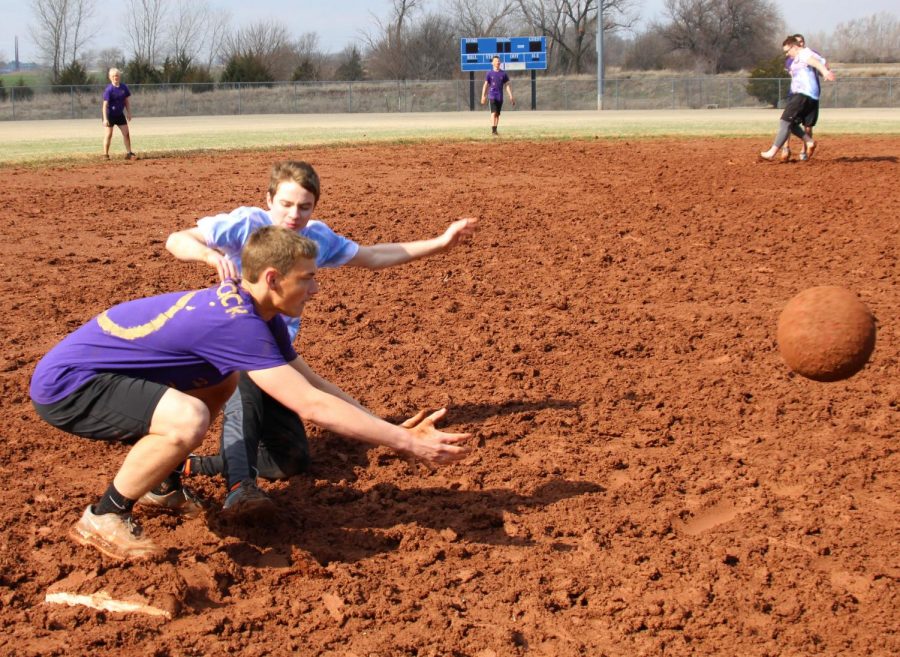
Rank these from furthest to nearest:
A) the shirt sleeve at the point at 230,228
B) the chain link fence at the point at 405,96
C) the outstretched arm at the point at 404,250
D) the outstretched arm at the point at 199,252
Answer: the chain link fence at the point at 405,96 → the outstretched arm at the point at 404,250 → the shirt sleeve at the point at 230,228 → the outstretched arm at the point at 199,252


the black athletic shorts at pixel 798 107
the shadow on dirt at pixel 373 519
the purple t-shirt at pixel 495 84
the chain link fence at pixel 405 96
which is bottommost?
the shadow on dirt at pixel 373 519

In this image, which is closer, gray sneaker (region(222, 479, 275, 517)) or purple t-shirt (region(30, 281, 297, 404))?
purple t-shirt (region(30, 281, 297, 404))

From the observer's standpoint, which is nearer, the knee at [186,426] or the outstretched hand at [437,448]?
the outstretched hand at [437,448]

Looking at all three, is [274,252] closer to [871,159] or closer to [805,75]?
[805,75]

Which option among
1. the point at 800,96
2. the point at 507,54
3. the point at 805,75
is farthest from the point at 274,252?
the point at 507,54

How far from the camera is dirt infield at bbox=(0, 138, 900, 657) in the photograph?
3.62 meters

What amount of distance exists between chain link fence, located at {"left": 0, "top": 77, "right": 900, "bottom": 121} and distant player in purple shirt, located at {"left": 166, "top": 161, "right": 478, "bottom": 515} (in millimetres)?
47772

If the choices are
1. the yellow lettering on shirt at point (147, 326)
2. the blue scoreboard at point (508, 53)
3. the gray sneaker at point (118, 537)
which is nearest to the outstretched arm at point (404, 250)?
the yellow lettering on shirt at point (147, 326)

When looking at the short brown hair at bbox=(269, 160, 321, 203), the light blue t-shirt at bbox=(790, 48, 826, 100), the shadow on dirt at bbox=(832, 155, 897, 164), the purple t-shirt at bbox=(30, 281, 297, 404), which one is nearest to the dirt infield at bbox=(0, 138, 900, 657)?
the purple t-shirt at bbox=(30, 281, 297, 404)

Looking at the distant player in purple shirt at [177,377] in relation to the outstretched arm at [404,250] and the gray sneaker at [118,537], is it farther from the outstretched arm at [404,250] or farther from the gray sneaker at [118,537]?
the outstretched arm at [404,250]

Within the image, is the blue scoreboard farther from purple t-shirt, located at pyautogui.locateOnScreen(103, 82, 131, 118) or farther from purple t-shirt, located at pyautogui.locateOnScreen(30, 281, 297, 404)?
purple t-shirt, located at pyautogui.locateOnScreen(30, 281, 297, 404)

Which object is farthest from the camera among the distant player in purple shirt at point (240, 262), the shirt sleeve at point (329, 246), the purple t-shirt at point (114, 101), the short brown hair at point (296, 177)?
the purple t-shirt at point (114, 101)

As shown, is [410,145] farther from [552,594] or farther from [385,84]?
[385,84]

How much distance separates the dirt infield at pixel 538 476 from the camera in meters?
3.62
